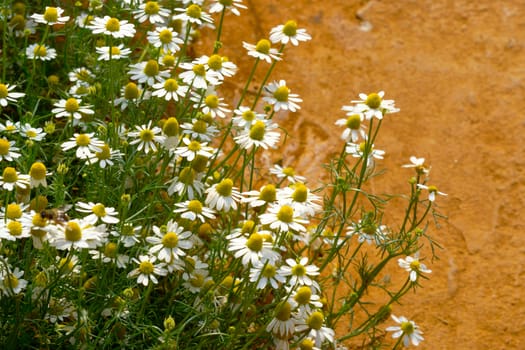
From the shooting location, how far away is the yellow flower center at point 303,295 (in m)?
2.47

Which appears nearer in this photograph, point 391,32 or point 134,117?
point 134,117

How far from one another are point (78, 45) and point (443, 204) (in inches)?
65.4

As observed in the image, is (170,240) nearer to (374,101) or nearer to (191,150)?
(191,150)

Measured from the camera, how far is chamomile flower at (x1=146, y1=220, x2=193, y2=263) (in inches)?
97.0

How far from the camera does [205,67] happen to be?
279 centimetres

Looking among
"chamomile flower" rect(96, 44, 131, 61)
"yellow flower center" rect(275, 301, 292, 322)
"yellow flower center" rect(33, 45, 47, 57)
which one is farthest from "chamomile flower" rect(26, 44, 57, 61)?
"yellow flower center" rect(275, 301, 292, 322)

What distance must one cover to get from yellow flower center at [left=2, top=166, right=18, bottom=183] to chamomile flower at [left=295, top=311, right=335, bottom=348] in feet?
3.10

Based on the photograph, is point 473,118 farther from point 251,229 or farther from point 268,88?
point 251,229

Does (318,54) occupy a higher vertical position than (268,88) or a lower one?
lower

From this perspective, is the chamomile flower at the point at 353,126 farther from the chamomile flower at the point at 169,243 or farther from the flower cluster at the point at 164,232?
the chamomile flower at the point at 169,243

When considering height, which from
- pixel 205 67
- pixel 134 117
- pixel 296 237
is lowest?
pixel 296 237

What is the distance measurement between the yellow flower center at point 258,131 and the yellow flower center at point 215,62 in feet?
1.06

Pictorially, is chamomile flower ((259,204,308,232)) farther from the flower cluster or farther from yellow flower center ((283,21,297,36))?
yellow flower center ((283,21,297,36))

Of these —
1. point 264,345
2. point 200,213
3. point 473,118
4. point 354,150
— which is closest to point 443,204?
point 473,118
